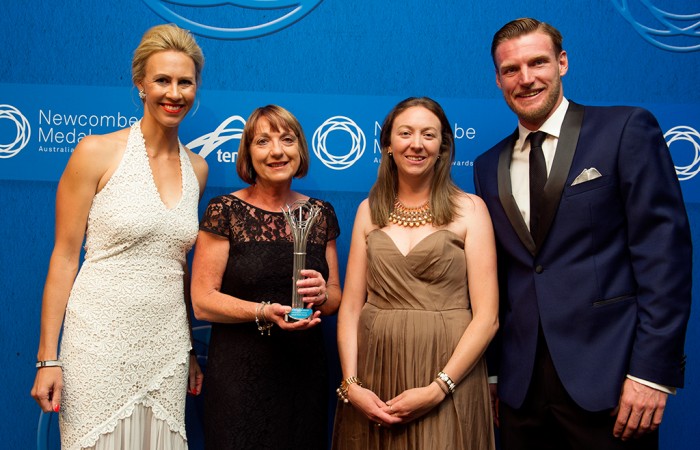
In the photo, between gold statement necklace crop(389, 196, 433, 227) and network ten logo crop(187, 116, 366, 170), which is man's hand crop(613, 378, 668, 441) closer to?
gold statement necklace crop(389, 196, 433, 227)

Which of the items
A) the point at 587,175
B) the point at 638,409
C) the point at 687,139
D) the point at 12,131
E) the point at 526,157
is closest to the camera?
the point at 638,409

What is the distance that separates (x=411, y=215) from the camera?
2.26 metres

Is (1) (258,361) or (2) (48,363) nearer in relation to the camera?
(2) (48,363)

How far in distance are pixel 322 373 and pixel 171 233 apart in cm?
72

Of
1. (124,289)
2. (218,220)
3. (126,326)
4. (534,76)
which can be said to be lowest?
(126,326)

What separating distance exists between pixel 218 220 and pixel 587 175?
1.21 m

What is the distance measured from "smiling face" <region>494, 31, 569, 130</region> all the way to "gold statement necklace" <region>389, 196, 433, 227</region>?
1.49ft

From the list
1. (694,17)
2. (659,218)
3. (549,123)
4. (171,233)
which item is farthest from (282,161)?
(694,17)

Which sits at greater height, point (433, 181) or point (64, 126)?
point (64, 126)

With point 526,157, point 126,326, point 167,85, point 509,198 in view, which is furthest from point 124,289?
point 526,157

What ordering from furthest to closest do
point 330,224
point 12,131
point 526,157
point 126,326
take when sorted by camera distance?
point 12,131, point 330,224, point 526,157, point 126,326

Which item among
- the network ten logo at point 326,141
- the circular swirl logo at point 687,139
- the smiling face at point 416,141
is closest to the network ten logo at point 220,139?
the network ten logo at point 326,141

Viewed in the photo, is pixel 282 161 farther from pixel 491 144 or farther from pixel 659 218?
pixel 659 218

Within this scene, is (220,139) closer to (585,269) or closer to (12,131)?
(12,131)
